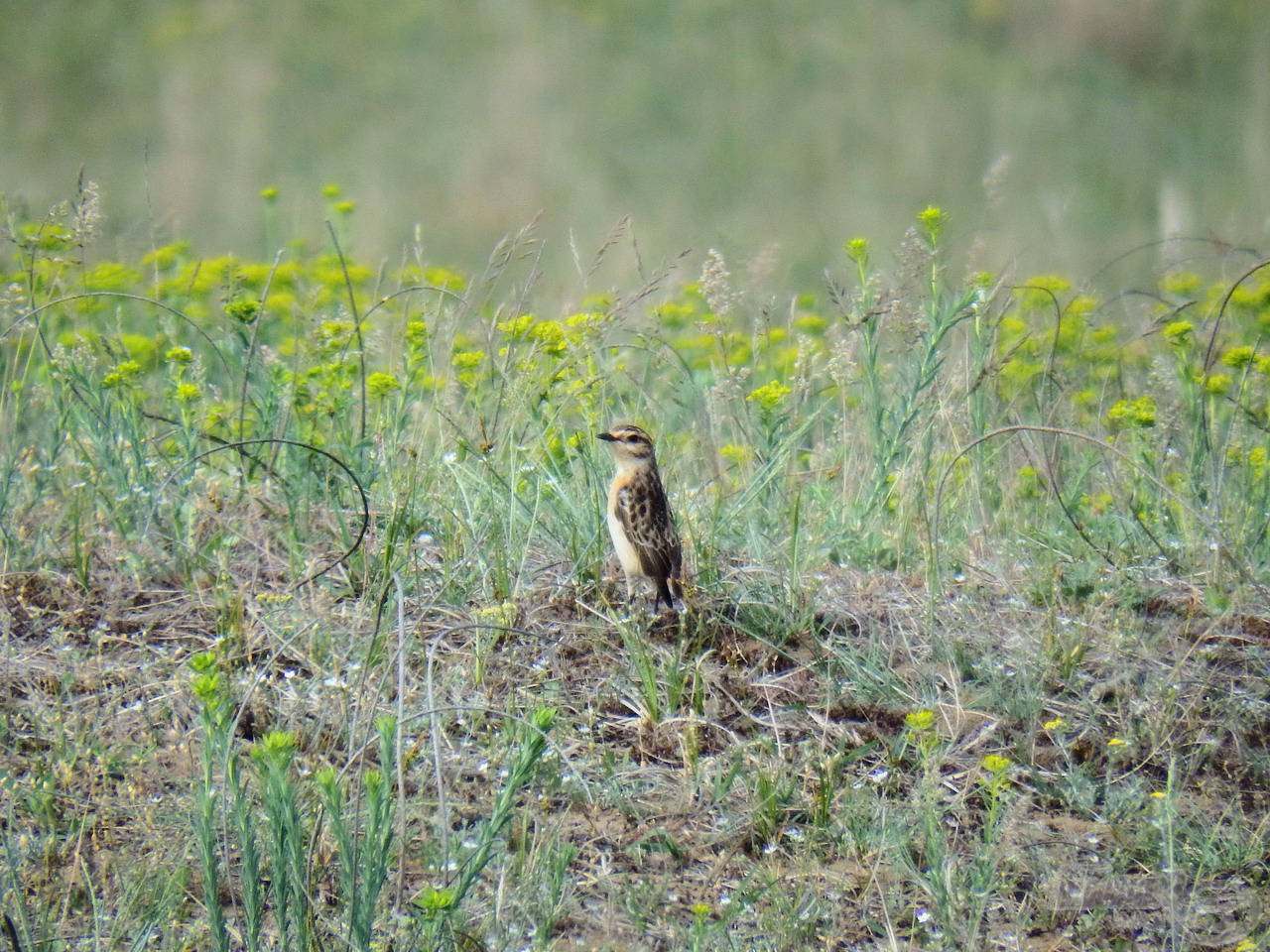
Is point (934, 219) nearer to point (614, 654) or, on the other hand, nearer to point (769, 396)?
point (769, 396)

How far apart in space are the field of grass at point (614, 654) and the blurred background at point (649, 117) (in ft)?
22.2

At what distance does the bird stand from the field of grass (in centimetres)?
12

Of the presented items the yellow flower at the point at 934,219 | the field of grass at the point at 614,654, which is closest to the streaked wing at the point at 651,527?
the field of grass at the point at 614,654

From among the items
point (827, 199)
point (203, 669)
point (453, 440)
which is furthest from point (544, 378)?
point (827, 199)

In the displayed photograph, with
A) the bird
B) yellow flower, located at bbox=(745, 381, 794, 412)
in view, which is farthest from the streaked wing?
yellow flower, located at bbox=(745, 381, 794, 412)

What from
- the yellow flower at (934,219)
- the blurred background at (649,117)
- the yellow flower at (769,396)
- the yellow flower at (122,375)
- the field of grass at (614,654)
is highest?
the blurred background at (649,117)

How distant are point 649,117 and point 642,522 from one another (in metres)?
14.0

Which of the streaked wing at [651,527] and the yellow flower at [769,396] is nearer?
the streaked wing at [651,527]

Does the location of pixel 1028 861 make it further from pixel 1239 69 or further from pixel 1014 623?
pixel 1239 69

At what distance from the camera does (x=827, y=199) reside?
1595 cm

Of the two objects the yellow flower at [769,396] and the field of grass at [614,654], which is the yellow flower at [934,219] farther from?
the yellow flower at [769,396]

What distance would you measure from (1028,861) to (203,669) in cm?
240

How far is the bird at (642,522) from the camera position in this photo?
5.06 metres

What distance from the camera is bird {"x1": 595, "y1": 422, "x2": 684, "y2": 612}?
5059mm
